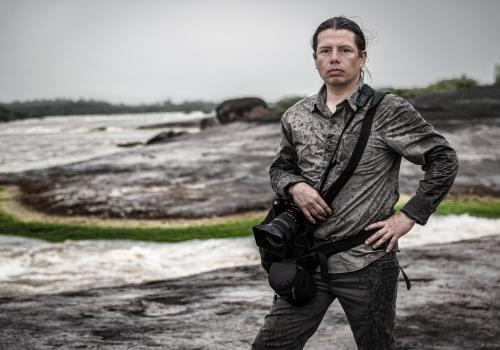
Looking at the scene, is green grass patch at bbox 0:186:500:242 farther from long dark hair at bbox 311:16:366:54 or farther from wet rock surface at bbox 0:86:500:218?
long dark hair at bbox 311:16:366:54

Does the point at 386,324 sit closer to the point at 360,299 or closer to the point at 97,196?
the point at 360,299

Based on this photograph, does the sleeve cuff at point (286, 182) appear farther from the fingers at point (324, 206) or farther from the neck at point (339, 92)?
the neck at point (339, 92)

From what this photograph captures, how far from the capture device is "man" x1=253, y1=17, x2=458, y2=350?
3.09m

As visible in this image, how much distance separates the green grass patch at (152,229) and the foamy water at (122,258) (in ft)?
1.67

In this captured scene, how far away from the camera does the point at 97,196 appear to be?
1864 cm

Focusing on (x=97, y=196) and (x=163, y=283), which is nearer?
(x=163, y=283)

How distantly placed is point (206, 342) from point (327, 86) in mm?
3610

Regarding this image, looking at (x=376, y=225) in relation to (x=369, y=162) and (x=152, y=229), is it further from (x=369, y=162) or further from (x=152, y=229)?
(x=152, y=229)

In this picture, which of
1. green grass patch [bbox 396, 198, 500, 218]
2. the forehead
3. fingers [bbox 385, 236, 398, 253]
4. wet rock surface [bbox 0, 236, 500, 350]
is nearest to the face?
the forehead

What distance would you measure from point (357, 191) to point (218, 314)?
431 centimetres

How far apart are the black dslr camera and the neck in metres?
0.65

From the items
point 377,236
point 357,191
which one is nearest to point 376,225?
point 377,236

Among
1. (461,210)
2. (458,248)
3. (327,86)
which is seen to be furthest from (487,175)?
(327,86)

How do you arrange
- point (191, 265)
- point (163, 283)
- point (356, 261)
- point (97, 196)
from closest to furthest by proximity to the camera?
point (356, 261) → point (163, 283) → point (191, 265) → point (97, 196)
